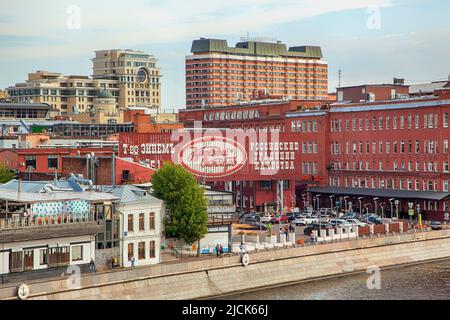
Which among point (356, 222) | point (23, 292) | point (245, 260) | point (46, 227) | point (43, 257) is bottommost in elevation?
point (23, 292)

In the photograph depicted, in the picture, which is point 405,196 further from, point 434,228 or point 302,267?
point 302,267

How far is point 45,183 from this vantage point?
2763 inches

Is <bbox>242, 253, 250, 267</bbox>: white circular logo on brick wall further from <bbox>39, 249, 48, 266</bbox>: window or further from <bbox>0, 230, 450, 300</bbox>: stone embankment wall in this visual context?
<bbox>39, 249, 48, 266</bbox>: window

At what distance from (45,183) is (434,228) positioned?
3582 cm

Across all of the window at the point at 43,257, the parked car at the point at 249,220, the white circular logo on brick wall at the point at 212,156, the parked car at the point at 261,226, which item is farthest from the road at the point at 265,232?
the window at the point at 43,257

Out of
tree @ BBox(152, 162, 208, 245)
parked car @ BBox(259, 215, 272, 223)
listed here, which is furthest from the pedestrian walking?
parked car @ BBox(259, 215, 272, 223)

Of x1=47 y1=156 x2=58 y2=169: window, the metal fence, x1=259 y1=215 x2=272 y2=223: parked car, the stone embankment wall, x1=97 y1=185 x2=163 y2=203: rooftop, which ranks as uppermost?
x1=47 y1=156 x2=58 y2=169: window

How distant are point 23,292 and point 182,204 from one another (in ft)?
57.2

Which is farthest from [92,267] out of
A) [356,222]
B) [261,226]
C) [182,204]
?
[356,222]

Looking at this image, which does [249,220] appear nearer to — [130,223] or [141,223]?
[141,223]

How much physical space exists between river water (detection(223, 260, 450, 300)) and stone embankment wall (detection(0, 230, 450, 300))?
1072 millimetres

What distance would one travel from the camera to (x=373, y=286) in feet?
228

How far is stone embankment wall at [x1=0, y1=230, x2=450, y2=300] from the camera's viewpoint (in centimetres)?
5928

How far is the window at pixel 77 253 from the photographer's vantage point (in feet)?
203
